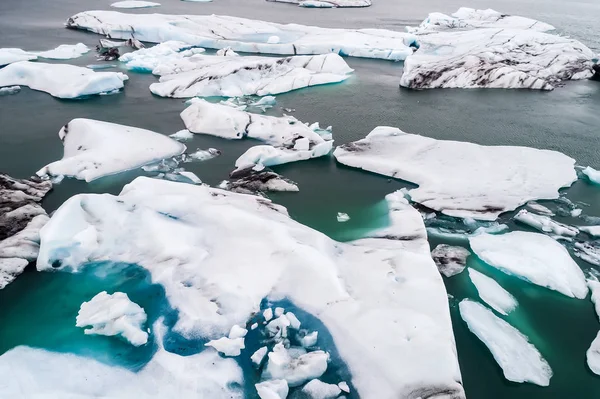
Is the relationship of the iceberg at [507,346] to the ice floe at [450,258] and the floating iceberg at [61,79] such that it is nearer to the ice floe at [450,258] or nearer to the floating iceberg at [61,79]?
the ice floe at [450,258]

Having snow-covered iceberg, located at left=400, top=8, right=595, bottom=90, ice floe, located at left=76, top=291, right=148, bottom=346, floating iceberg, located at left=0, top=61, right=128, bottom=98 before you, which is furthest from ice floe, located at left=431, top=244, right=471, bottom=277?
floating iceberg, located at left=0, top=61, right=128, bottom=98

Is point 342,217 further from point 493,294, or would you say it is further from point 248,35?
point 248,35

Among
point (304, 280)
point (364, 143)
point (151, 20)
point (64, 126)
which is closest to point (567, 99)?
point (364, 143)

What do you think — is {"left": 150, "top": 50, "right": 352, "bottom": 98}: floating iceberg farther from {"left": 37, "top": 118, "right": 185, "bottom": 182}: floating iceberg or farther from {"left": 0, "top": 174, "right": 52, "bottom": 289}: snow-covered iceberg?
{"left": 0, "top": 174, "right": 52, "bottom": 289}: snow-covered iceberg

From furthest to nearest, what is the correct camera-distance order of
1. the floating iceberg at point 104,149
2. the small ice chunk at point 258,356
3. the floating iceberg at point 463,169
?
the floating iceberg at point 104,149, the floating iceberg at point 463,169, the small ice chunk at point 258,356

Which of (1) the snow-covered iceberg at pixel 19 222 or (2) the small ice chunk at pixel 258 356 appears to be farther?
(1) the snow-covered iceberg at pixel 19 222

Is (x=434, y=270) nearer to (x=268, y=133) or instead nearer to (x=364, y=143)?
(x=364, y=143)

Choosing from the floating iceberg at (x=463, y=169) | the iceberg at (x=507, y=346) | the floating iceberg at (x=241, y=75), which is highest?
the floating iceberg at (x=241, y=75)

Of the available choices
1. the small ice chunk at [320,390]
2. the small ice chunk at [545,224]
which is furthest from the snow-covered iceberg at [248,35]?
the small ice chunk at [320,390]
